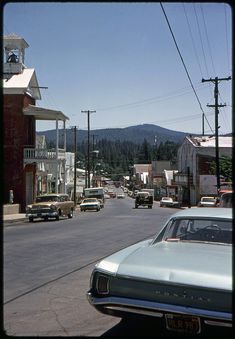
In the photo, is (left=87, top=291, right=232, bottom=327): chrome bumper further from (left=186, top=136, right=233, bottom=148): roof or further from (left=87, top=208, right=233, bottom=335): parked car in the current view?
(left=186, top=136, right=233, bottom=148): roof

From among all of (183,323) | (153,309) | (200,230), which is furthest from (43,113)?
(183,323)

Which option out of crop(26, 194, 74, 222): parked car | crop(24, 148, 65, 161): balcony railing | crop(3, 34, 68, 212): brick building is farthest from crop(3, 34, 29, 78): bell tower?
crop(26, 194, 74, 222): parked car

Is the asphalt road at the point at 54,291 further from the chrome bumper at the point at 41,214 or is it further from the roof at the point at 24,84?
the roof at the point at 24,84

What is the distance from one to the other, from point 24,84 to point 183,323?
3443 cm

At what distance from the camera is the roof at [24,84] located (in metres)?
36.8

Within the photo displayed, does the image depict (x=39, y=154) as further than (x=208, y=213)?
Yes

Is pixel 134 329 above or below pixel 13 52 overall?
below

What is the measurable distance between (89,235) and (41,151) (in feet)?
68.8

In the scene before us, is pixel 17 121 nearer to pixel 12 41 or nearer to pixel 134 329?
pixel 12 41

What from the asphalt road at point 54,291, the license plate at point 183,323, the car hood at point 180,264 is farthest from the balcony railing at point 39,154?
the license plate at point 183,323

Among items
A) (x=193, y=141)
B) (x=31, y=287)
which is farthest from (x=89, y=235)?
(x=193, y=141)

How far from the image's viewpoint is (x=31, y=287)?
336 inches

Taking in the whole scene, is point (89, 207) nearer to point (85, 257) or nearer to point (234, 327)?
point (85, 257)

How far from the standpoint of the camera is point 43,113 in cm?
3800
